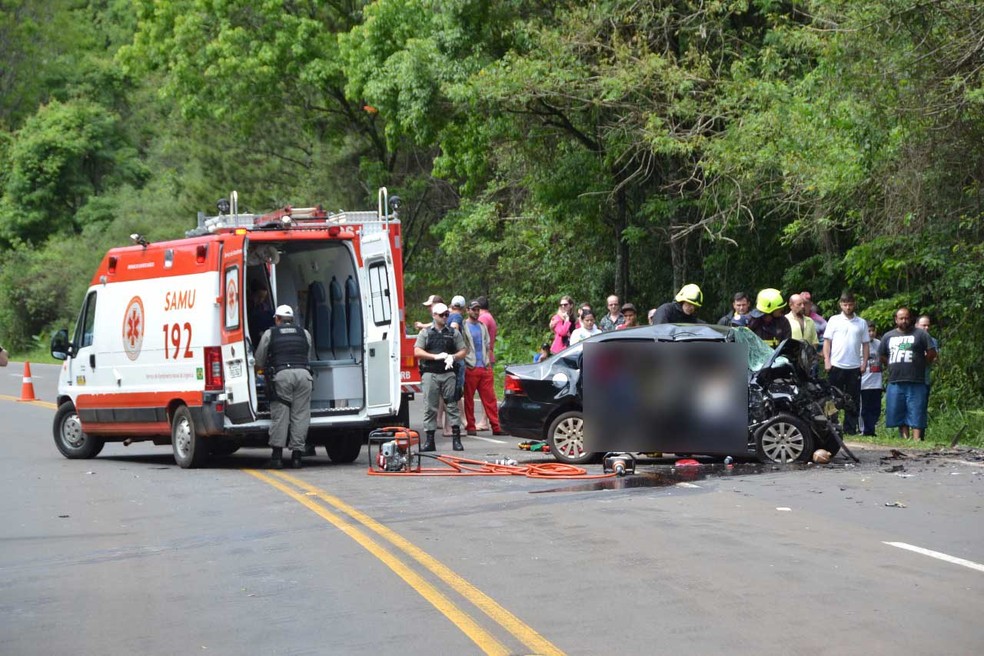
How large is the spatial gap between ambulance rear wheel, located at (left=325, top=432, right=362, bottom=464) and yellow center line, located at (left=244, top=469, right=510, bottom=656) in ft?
11.9

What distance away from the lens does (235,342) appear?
47.6ft

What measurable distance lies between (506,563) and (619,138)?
15.8 metres

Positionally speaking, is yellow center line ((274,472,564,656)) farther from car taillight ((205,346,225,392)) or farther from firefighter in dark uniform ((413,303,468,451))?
firefighter in dark uniform ((413,303,468,451))

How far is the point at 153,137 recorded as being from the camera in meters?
68.4

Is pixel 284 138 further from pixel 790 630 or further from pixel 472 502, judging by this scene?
pixel 790 630

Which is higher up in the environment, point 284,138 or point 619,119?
point 284,138

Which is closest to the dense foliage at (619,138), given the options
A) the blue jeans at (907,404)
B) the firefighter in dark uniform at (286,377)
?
the blue jeans at (907,404)

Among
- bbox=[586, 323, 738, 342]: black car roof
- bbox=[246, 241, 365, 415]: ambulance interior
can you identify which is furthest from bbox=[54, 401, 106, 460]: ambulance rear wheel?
bbox=[586, 323, 738, 342]: black car roof

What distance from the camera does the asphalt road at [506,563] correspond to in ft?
22.6

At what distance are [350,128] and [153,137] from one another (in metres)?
33.3

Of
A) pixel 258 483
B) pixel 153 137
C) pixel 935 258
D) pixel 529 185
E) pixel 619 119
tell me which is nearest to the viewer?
pixel 258 483

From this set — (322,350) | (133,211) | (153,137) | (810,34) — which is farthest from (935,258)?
(153,137)

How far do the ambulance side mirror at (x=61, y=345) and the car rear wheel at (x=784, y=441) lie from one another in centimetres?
856

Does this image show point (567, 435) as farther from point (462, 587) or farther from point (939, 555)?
point (462, 587)
